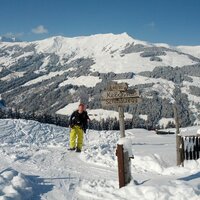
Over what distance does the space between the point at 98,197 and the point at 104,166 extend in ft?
18.9

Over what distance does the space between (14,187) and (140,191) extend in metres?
3.44

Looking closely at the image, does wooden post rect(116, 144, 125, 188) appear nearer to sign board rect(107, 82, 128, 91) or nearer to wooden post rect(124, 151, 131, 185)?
wooden post rect(124, 151, 131, 185)

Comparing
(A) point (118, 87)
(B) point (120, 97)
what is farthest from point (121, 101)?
(A) point (118, 87)

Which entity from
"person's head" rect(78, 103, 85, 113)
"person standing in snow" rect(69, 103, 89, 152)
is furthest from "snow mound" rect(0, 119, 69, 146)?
"person's head" rect(78, 103, 85, 113)

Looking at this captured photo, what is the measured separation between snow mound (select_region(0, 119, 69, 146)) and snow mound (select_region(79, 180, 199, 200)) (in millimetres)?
25027

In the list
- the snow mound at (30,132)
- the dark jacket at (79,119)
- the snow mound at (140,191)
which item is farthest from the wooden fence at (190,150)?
the snow mound at (30,132)

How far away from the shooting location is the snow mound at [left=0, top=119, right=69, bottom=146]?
124ft

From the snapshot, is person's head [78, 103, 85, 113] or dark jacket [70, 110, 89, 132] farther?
dark jacket [70, 110, 89, 132]

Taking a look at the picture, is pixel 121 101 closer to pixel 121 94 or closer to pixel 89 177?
pixel 121 94

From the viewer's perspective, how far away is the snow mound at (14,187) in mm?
10242

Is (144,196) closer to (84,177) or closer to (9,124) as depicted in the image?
(84,177)

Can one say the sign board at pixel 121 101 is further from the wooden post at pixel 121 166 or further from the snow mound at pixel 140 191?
the snow mound at pixel 140 191

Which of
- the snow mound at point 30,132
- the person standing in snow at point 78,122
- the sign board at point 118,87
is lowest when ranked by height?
the snow mound at point 30,132

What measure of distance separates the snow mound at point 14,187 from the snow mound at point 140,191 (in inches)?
64.2
